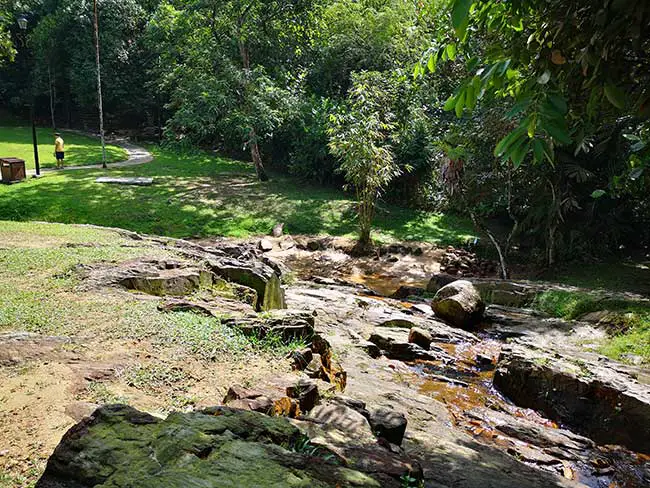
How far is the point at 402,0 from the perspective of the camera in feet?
82.4

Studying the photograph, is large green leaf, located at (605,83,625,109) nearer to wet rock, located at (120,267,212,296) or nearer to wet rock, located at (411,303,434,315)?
wet rock, located at (120,267,212,296)

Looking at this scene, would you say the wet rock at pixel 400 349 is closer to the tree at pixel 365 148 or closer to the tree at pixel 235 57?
the tree at pixel 365 148

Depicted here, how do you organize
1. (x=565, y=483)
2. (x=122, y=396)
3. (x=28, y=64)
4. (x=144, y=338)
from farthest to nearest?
(x=28, y=64)
(x=144, y=338)
(x=565, y=483)
(x=122, y=396)

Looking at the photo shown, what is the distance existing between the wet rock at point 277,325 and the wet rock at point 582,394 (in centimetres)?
301

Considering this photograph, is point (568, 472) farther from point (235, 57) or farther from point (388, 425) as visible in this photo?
point (235, 57)

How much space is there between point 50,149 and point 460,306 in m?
26.2

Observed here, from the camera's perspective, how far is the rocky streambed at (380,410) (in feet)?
7.63

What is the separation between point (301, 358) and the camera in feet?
16.2

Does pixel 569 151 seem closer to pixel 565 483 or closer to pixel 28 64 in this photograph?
pixel 565 483

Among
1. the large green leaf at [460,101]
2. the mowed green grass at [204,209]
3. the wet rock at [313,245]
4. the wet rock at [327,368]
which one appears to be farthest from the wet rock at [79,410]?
the wet rock at [313,245]

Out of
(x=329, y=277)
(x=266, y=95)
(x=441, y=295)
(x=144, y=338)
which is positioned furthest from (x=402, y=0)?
(x=144, y=338)

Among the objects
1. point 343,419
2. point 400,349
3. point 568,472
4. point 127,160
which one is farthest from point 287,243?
point 127,160

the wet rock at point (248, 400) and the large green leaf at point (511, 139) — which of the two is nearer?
the large green leaf at point (511, 139)

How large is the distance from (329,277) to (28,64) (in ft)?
123
